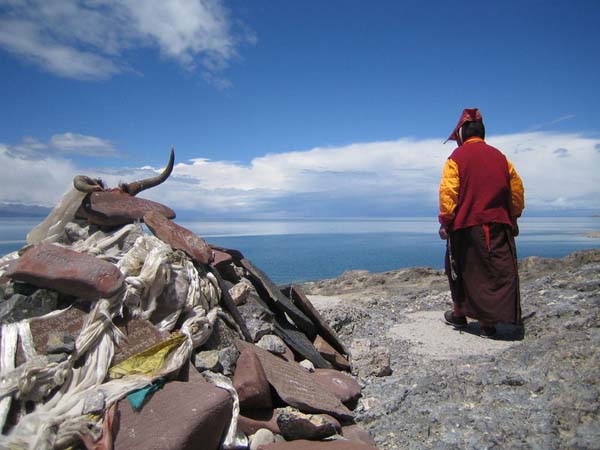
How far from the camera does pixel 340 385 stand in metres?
3.38

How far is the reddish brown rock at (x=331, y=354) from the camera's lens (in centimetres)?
403

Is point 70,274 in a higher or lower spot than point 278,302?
higher

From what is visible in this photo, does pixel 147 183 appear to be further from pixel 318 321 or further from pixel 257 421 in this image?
pixel 257 421

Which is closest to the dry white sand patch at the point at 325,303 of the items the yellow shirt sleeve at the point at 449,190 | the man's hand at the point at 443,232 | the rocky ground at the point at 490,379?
the rocky ground at the point at 490,379

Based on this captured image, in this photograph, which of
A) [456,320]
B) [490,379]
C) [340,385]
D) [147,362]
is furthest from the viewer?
[456,320]

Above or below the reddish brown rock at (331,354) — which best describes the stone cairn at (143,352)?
above

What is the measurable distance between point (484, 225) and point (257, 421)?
10.8ft

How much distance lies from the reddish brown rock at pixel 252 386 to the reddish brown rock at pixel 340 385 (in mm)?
603

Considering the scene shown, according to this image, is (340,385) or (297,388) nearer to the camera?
(297,388)

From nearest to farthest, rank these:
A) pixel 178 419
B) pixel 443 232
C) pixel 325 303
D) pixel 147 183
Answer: pixel 178 419, pixel 147 183, pixel 443 232, pixel 325 303

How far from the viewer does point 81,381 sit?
8.00 ft

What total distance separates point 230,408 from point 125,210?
6.98 ft

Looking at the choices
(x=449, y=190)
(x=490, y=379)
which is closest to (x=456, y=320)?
(x=449, y=190)

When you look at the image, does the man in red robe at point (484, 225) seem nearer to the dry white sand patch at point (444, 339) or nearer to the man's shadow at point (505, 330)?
the man's shadow at point (505, 330)
